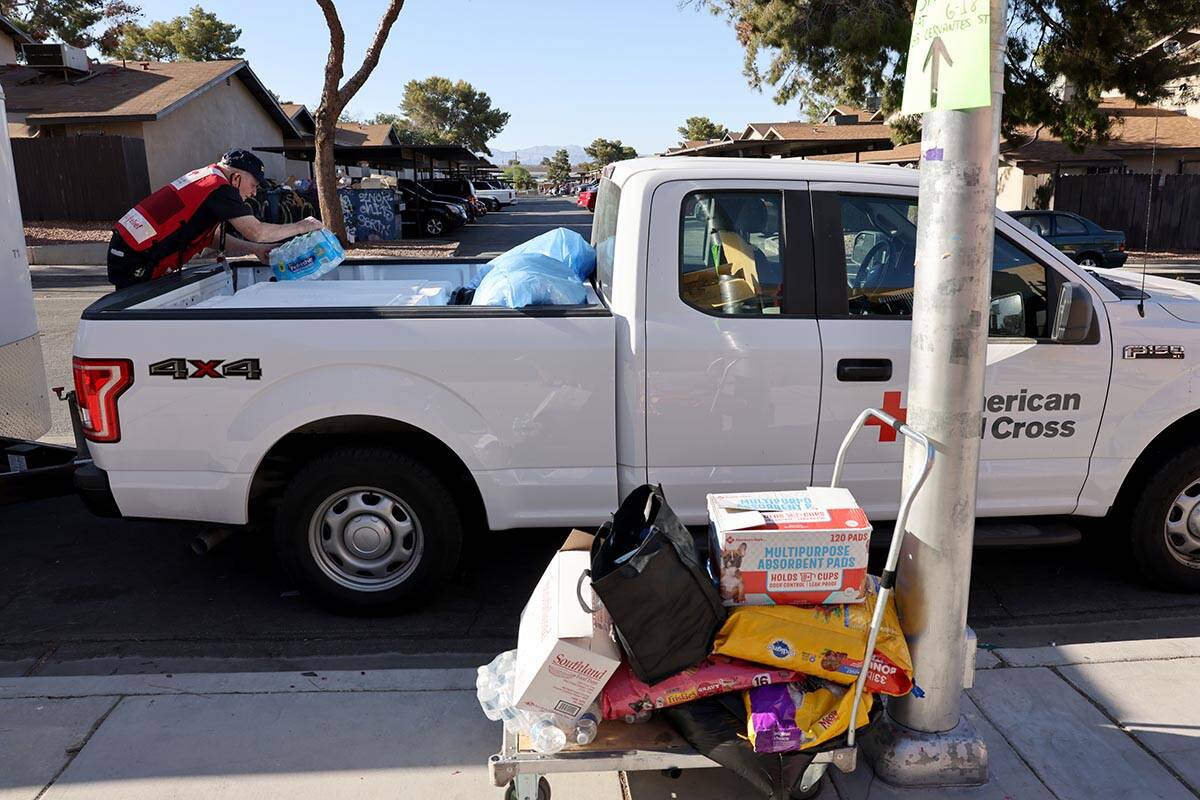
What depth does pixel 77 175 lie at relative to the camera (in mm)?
26391

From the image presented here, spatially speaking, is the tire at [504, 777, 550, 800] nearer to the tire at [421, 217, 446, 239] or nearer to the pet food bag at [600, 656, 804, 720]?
the pet food bag at [600, 656, 804, 720]

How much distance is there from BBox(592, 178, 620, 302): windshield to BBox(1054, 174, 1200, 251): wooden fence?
25.6 m

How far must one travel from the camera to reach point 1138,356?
4.09 metres

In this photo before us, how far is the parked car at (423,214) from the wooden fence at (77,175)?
25.2ft

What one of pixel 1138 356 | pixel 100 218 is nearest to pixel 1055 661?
pixel 1138 356

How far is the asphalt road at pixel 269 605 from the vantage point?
4098 mm

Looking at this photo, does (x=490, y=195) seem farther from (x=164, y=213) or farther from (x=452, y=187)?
(x=164, y=213)

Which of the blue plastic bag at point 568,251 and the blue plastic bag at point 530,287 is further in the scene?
the blue plastic bag at point 568,251

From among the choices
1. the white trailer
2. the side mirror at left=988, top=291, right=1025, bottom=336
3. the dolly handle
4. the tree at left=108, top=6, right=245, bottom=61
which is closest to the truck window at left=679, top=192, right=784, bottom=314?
the side mirror at left=988, top=291, right=1025, bottom=336

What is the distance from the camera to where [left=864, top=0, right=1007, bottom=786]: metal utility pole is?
2691mm

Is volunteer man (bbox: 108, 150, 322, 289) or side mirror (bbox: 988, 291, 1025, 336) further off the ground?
volunteer man (bbox: 108, 150, 322, 289)

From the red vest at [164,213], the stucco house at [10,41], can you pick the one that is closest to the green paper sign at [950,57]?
the red vest at [164,213]

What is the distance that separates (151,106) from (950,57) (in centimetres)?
2979

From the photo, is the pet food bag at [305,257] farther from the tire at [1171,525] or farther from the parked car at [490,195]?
the parked car at [490,195]
